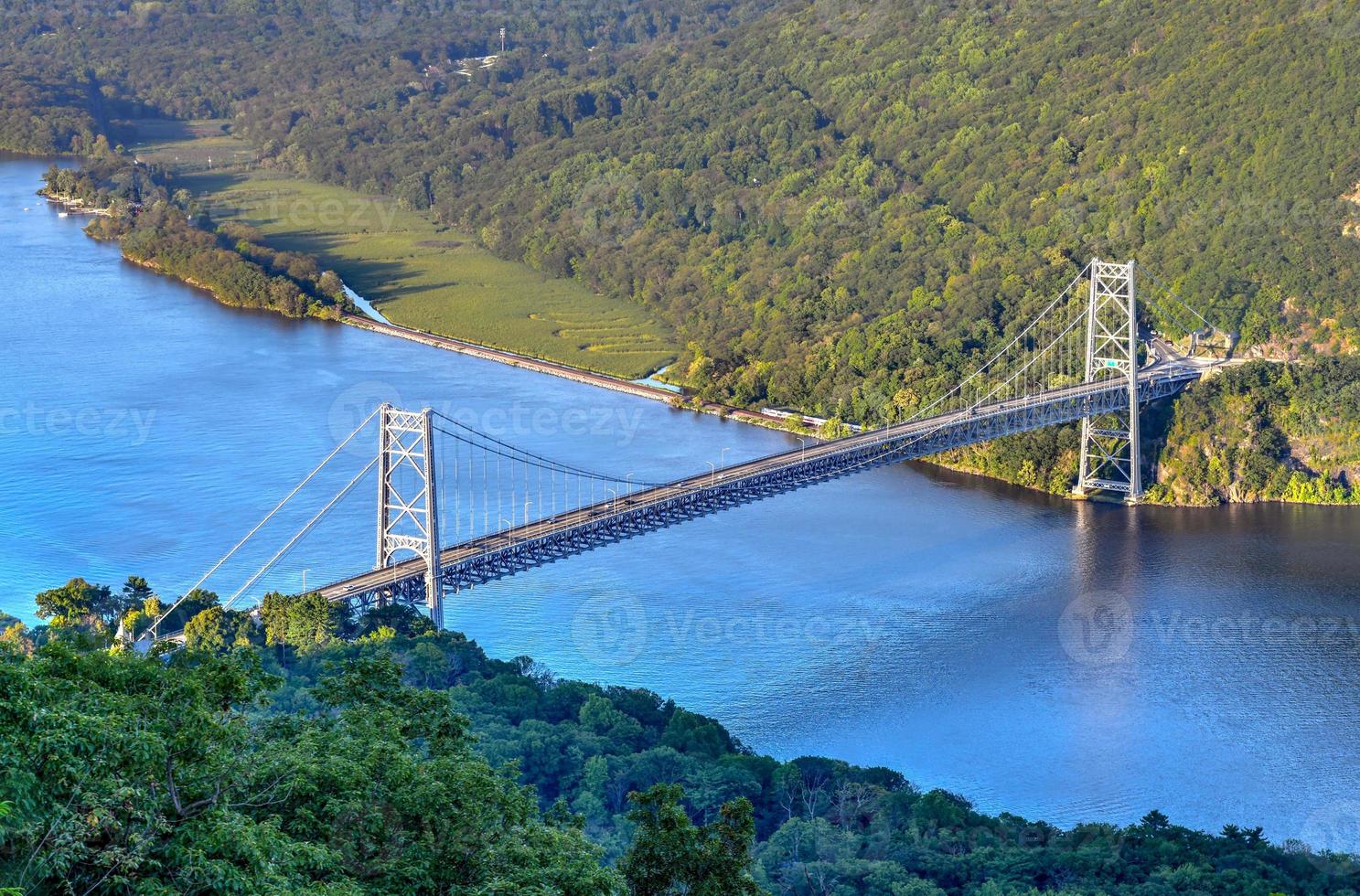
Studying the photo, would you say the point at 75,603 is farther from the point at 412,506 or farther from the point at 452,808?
the point at 452,808

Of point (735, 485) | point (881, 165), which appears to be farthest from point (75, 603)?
point (881, 165)

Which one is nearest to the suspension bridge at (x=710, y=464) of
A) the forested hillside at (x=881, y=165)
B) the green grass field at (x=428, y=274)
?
the forested hillside at (x=881, y=165)

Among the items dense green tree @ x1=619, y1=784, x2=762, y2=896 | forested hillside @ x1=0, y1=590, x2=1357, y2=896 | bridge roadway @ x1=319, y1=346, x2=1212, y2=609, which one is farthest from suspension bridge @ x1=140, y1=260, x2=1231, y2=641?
dense green tree @ x1=619, y1=784, x2=762, y2=896

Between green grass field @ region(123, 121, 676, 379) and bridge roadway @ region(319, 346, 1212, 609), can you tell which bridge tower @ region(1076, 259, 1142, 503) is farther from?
green grass field @ region(123, 121, 676, 379)

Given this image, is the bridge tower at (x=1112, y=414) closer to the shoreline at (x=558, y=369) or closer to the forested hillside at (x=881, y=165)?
the forested hillside at (x=881, y=165)

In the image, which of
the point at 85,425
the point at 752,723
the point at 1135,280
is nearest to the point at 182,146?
the point at 85,425

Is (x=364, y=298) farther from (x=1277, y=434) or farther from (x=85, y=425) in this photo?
(x=1277, y=434)

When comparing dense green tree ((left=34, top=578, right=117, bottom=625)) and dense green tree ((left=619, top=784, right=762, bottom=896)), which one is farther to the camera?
dense green tree ((left=34, top=578, right=117, bottom=625))
